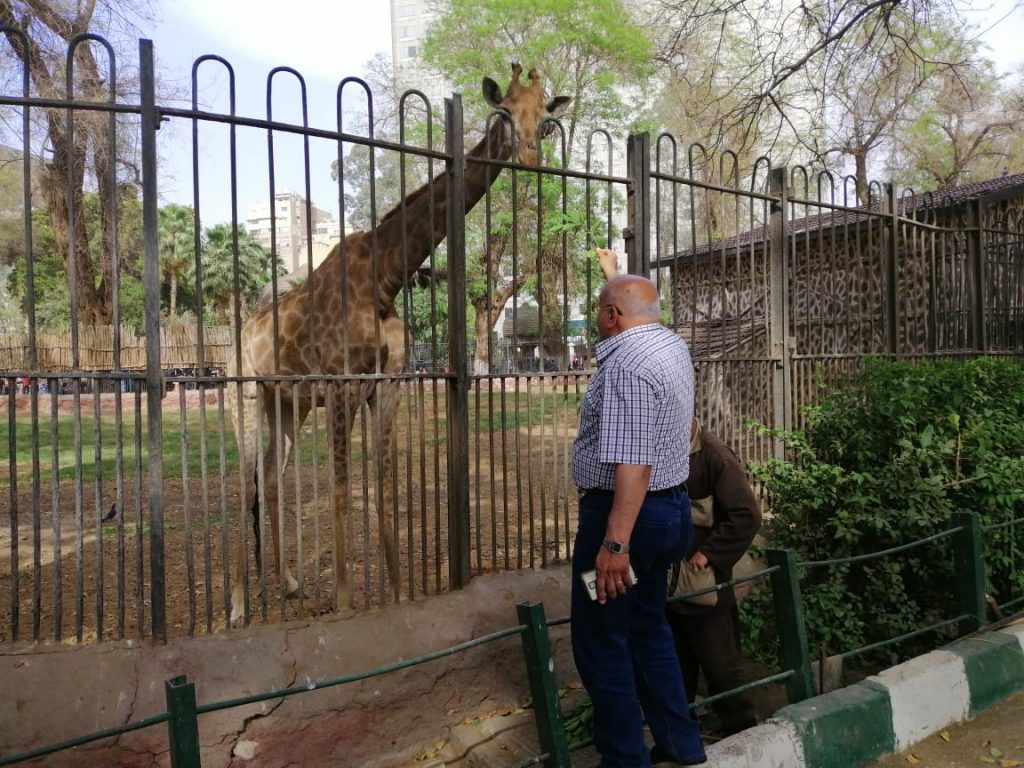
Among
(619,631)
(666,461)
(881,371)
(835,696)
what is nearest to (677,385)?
(666,461)

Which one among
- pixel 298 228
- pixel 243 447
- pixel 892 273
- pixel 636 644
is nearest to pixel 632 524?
pixel 636 644

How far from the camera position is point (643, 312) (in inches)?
119

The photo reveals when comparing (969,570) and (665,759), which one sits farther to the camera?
(969,570)

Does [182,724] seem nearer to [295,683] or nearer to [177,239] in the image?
[295,683]

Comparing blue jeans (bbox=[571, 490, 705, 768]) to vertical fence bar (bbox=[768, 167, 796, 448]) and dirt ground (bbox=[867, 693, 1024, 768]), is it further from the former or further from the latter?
vertical fence bar (bbox=[768, 167, 796, 448])

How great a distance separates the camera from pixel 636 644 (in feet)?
10.2

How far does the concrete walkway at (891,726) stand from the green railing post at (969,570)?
4.4 inches

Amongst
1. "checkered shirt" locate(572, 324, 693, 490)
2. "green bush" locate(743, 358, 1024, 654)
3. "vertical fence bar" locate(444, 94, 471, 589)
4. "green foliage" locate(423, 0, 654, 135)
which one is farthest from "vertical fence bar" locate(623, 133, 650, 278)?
"green foliage" locate(423, 0, 654, 135)

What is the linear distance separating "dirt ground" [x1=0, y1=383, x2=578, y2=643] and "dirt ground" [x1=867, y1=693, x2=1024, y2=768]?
216 centimetres

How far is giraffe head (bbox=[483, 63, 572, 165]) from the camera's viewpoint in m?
5.16

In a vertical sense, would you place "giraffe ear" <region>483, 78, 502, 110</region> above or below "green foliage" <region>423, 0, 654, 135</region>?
below

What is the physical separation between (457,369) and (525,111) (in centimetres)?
193

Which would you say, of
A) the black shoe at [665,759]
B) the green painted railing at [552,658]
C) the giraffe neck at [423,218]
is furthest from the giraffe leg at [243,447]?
the black shoe at [665,759]

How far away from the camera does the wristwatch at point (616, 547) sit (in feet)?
9.12
